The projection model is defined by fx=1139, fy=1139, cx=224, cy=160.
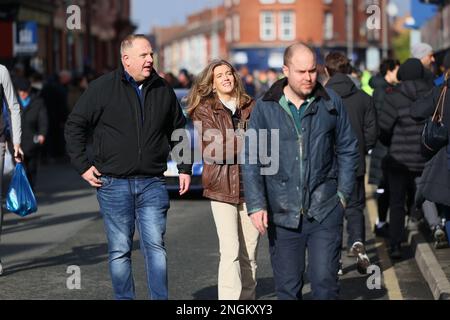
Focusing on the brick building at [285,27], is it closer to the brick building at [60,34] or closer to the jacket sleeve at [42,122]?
the brick building at [60,34]

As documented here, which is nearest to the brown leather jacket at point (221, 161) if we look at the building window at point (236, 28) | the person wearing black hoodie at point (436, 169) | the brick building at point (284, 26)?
the person wearing black hoodie at point (436, 169)

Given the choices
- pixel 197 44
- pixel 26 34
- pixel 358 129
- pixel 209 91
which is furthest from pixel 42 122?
pixel 197 44

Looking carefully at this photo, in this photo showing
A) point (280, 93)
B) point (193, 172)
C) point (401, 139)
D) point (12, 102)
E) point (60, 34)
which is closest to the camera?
point (280, 93)

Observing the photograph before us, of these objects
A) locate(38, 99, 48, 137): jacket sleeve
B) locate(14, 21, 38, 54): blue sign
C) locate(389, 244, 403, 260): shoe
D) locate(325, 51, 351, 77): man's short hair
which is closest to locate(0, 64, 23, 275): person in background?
locate(325, 51, 351, 77): man's short hair

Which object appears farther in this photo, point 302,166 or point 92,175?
point 92,175

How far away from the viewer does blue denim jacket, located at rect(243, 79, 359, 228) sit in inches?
252

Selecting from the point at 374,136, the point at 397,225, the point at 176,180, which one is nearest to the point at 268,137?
the point at 374,136

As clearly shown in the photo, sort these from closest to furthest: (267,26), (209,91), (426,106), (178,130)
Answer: (178,130), (209,91), (426,106), (267,26)

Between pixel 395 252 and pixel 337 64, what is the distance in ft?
6.15

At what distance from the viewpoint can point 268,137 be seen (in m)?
6.44

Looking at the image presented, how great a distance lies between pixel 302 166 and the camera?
6387 mm

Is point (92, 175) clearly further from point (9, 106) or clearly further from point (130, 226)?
point (9, 106)

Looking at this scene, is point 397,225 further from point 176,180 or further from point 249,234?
point 176,180
